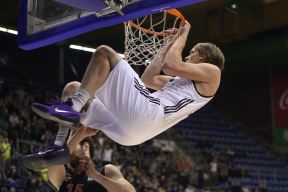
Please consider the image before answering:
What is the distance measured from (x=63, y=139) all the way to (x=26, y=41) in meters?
1.05

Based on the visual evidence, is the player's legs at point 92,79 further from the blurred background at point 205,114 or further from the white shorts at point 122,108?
the blurred background at point 205,114

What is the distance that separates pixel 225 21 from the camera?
16.1 metres

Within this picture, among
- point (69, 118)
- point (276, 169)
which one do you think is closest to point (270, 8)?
point (276, 169)

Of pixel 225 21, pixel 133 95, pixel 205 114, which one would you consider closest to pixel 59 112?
pixel 133 95

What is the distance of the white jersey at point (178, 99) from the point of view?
A: 411 centimetres

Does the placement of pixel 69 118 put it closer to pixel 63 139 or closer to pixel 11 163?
pixel 63 139

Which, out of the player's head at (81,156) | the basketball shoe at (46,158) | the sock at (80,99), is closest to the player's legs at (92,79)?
the sock at (80,99)

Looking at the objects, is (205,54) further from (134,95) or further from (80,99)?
(80,99)

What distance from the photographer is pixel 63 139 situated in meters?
3.99

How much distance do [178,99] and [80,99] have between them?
845 mm

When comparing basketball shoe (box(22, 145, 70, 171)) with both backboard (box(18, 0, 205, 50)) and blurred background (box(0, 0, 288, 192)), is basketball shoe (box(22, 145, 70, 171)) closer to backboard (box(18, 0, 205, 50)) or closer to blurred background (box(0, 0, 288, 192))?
backboard (box(18, 0, 205, 50))

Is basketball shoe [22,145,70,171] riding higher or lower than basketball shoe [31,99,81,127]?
lower

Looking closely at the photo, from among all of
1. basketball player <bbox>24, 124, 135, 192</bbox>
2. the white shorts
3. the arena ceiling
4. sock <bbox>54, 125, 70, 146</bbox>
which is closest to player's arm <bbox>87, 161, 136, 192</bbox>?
basketball player <bbox>24, 124, 135, 192</bbox>

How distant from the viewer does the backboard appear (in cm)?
387
